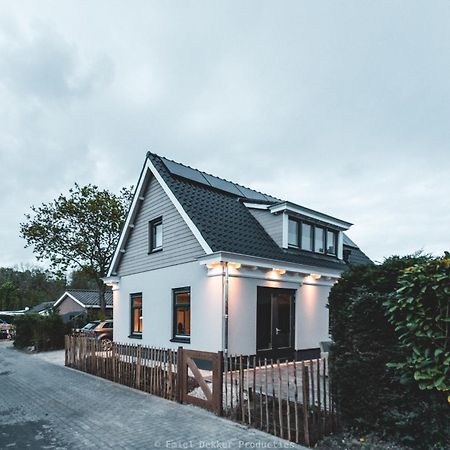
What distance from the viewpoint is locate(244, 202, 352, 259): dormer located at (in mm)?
14164

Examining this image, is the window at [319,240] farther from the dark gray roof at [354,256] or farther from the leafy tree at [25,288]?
the leafy tree at [25,288]

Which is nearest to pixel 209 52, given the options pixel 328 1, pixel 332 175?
pixel 328 1

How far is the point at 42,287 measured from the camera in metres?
56.2

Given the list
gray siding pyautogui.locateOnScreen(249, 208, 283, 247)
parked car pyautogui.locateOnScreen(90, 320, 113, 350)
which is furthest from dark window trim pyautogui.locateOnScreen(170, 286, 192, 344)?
parked car pyautogui.locateOnScreen(90, 320, 113, 350)

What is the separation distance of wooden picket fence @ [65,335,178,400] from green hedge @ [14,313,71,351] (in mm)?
8364

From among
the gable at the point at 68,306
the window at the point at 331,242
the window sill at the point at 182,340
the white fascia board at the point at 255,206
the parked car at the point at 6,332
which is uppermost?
the white fascia board at the point at 255,206

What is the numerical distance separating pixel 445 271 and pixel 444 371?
120 cm

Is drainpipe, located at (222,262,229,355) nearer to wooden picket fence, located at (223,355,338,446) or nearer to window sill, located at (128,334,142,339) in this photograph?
wooden picket fence, located at (223,355,338,446)

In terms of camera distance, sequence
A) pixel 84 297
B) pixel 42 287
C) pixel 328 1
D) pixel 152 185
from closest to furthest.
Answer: pixel 328 1 < pixel 152 185 < pixel 84 297 < pixel 42 287

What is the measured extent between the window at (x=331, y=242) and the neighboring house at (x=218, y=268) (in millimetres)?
85

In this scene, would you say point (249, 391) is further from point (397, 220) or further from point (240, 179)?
point (240, 179)

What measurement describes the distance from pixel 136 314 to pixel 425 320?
41.5 feet

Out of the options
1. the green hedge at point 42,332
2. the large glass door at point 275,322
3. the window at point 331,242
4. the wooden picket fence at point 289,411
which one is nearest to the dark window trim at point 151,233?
the large glass door at point 275,322

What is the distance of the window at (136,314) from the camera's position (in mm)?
15547
